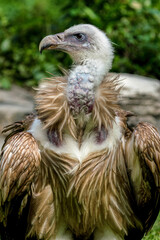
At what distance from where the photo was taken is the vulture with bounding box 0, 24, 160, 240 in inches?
155

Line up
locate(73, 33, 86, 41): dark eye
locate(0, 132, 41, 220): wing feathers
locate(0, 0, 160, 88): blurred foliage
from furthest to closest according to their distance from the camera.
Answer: locate(0, 0, 160, 88): blurred foliage → locate(73, 33, 86, 41): dark eye → locate(0, 132, 41, 220): wing feathers

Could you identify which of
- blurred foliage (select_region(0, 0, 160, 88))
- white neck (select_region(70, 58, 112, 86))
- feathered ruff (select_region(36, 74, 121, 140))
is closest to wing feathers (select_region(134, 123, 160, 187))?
feathered ruff (select_region(36, 74, 121, 140))

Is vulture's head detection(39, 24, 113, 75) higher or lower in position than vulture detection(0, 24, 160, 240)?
higher

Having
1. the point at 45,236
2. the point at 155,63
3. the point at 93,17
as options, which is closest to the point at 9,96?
the point at 93,17

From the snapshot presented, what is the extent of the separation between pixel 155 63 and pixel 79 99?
7.23m

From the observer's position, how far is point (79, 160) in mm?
4020

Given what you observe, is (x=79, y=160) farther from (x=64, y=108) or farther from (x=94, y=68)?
(x=94, y=68)

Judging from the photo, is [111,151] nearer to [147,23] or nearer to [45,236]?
[45,236]

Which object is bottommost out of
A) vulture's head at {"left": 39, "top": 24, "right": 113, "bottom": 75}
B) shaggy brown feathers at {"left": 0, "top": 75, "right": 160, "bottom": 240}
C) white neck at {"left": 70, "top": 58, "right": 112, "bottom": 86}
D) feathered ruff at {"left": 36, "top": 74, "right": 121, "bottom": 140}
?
shaggy brown feathers at {"left": 0, "top": 75, "right": 160, "bottom": 240}

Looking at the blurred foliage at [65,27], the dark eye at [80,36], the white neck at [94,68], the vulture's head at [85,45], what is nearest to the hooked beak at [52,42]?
the vulture's head at [85,45]

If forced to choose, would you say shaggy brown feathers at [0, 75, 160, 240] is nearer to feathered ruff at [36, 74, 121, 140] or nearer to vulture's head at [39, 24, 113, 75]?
feathered ruff at [36, 74, 121, 140]

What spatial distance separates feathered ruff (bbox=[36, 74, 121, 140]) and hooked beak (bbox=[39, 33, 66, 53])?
0.97 feet

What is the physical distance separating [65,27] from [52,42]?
7.06 meters

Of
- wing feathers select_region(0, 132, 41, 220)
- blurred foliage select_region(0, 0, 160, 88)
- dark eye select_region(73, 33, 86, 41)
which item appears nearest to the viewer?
wing feathers select_region(0, 132, 41, 220)
